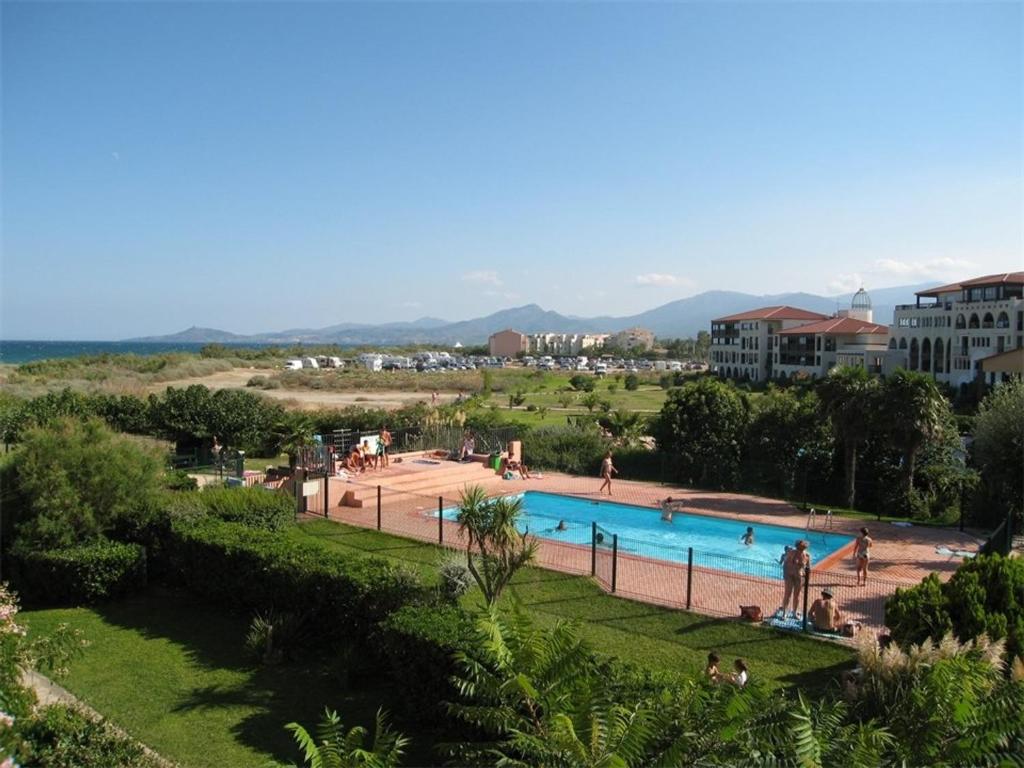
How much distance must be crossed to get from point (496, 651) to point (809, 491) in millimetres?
20388

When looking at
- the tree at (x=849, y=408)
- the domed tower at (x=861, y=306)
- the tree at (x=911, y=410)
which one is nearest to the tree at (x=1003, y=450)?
the tree at (x=911, y=410)

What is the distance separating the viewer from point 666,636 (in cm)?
1173

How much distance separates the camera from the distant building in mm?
90000

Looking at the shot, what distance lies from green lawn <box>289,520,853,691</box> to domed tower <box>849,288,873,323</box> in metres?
103

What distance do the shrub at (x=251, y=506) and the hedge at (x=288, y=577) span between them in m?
1.17

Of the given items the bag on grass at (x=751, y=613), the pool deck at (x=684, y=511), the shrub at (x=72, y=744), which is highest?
the shrub at (x=72, y=744)

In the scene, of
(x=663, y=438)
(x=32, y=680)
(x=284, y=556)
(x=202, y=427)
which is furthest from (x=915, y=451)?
(x=202, y=427)

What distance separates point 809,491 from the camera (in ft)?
77.7

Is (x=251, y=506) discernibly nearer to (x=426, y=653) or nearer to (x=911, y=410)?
(x=426, y=653)

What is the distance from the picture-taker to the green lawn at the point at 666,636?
34.9ft

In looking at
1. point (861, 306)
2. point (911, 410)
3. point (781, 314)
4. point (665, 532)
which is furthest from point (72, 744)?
point (861, 306)

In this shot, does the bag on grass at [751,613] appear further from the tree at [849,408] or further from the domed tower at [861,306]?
the domed tower at [861,306]

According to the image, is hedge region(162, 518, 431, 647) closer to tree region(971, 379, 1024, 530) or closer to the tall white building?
tree region(971, 379, 1024, 530)

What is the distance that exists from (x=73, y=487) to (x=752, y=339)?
86.6 m
